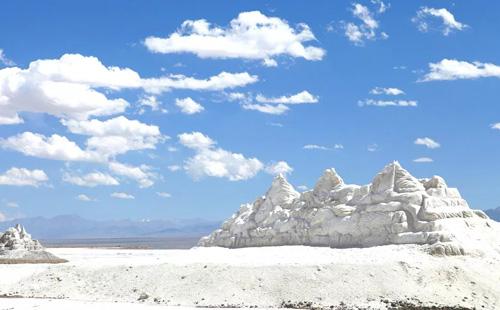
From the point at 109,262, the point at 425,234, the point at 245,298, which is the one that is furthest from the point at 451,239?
the point at 109,262

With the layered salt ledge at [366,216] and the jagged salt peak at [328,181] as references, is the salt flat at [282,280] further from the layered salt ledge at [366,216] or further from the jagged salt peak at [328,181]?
the jagged salt peak at [328,181]

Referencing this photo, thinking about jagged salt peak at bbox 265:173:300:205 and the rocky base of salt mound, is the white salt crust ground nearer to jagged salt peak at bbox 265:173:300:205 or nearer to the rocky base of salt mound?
jagged salt peak at bbox 265:173:300:205

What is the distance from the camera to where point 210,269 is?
27.8 m

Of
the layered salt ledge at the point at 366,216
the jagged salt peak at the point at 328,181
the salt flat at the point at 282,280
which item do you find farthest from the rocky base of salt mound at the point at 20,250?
the jagged salt peak at the point at 328,181

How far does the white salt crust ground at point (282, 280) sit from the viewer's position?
2448 cm

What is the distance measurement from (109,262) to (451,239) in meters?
15.0

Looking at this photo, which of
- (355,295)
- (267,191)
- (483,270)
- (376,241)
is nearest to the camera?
(355,295)

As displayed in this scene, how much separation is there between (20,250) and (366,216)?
2110cm

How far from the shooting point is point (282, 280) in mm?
25922

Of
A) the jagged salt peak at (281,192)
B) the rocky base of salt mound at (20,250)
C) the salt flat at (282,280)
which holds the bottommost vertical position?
the salt flat at (282,280)

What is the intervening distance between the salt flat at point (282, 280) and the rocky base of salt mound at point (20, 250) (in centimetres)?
789

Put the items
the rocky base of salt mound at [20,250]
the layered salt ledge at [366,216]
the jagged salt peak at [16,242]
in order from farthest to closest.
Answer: the jagged salt peak at [16,242]
the rocky base of salt mound at [20,250]
the layered salt ledge at [366,216]

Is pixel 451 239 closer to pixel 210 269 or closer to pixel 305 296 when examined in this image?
pixel 305 296

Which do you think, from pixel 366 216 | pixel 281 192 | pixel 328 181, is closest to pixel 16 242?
pixel 281 192
